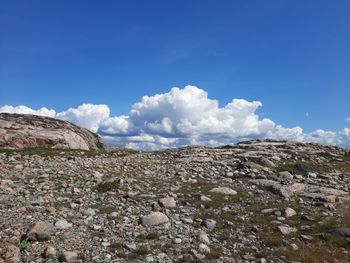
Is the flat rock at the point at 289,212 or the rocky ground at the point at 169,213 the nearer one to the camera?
the rocky ground at the point at 169,213

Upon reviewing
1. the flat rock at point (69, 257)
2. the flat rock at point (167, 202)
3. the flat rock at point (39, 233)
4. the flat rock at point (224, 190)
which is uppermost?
the flat rock at point (224, 190)

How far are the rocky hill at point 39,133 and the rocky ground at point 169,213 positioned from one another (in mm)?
9545

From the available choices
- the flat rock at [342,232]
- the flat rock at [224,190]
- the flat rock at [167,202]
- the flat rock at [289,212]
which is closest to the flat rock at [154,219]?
the flat rock at [167,202]

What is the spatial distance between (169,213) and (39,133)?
77.9 ft

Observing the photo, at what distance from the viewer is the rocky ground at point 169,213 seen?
11.2 metres

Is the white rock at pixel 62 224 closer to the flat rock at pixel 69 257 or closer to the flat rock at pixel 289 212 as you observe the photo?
the flat rock at pixel 69 257

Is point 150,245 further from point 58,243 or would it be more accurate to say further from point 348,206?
point 348,206

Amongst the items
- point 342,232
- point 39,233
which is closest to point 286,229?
point 342,232

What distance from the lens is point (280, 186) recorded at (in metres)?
19.2

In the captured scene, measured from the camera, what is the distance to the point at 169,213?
575 inches

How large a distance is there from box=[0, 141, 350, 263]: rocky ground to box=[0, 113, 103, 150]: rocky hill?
9.54 metres

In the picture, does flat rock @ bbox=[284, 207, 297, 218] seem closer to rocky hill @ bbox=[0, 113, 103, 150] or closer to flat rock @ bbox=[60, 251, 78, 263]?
flat rock @ bbox=[60, 251, 78, 263]

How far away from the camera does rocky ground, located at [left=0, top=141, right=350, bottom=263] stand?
11.2 metres

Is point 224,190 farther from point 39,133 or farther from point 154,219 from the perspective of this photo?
point 39,133
